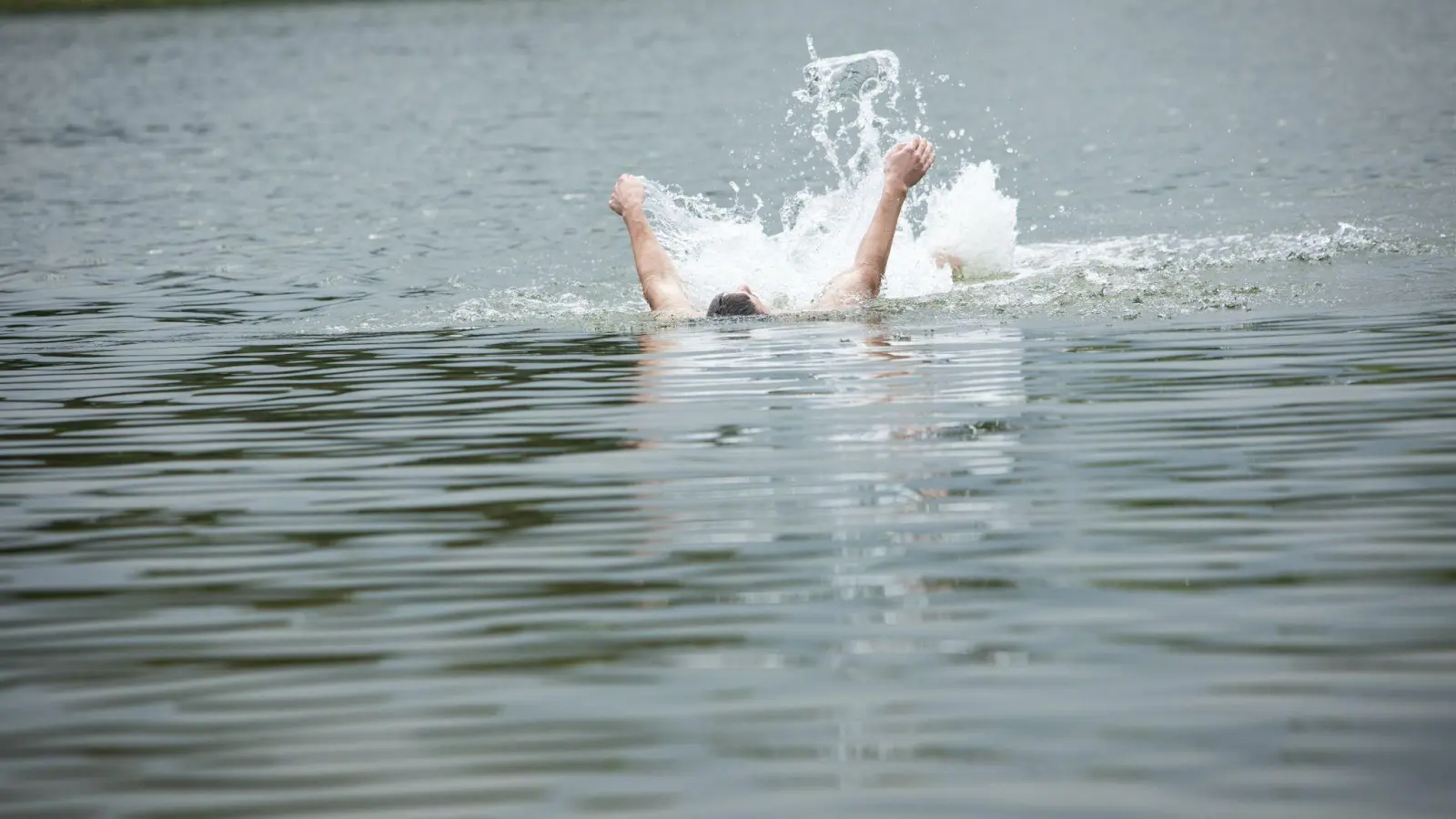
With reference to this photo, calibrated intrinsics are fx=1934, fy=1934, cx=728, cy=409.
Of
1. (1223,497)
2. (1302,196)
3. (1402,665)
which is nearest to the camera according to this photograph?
(1402,665)

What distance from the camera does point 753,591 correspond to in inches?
298

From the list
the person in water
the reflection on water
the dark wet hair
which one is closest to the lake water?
the reflection on water

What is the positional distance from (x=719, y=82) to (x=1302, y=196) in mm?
26969

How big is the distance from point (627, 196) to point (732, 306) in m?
1.38

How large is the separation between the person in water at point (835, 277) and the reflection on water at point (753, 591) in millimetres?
2399

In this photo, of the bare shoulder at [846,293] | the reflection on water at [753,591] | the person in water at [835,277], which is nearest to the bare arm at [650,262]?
the person in water at [835,277]

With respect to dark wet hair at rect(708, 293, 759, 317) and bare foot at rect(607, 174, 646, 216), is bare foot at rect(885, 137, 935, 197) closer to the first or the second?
dark wet hair at rect(708, 293, 759, 317)

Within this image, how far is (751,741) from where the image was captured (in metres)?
5.98

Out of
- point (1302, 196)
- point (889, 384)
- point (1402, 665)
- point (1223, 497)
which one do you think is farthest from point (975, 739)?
point (1302, 196)

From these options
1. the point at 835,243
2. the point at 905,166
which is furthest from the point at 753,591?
the point at 835,243

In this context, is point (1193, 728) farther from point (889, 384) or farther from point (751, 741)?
point (889, 384)

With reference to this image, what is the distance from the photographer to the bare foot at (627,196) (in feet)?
50.6

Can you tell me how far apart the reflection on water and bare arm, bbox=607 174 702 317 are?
2.84 m

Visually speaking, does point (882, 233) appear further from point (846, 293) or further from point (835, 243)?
point (835, 243)
